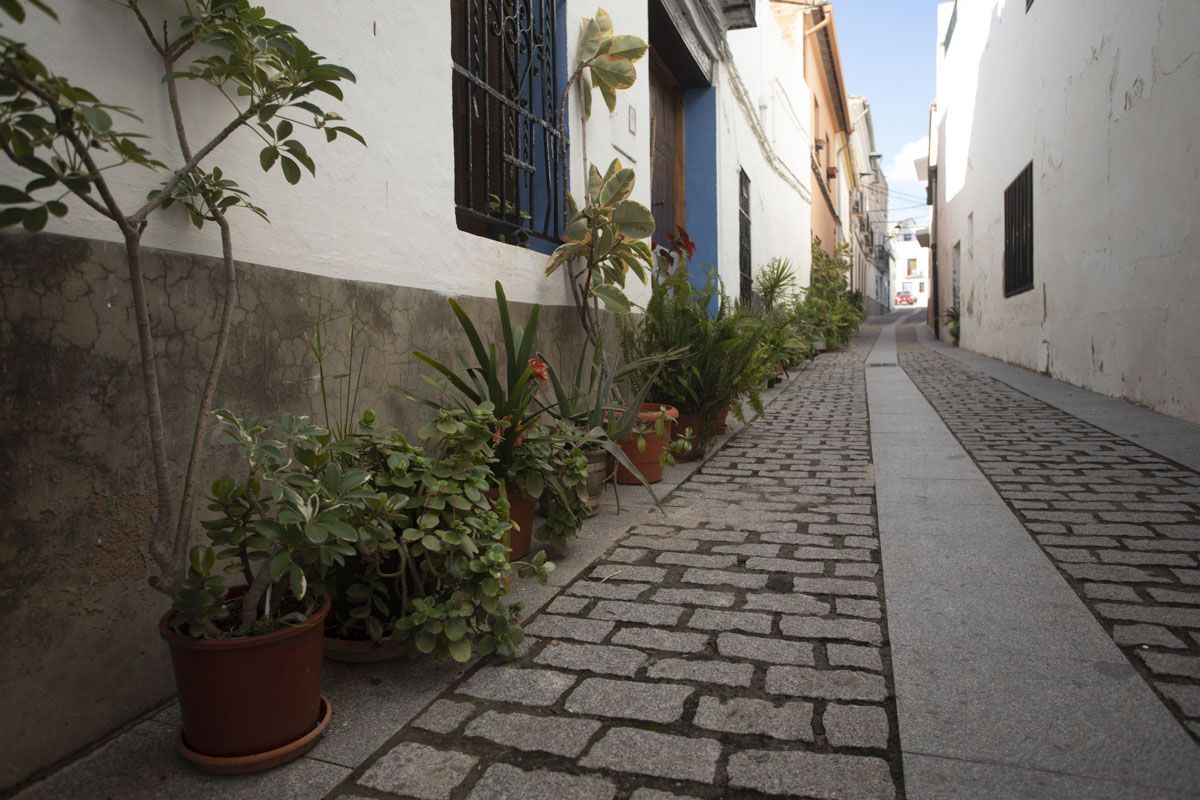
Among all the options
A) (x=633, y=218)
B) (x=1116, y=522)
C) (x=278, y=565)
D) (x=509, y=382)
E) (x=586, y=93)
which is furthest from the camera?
(x=586, y=93)

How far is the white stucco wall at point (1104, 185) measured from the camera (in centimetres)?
482

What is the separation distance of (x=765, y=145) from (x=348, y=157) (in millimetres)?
8979

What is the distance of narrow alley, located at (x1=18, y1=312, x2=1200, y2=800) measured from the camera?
4.82ft

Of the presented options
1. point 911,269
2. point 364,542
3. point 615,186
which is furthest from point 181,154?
point 911,269

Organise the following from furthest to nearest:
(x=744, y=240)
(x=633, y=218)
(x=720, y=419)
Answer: (x=744, y=240), (x=720, y=419), (x=633, y=218)

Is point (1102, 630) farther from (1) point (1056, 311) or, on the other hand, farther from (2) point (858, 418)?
(1) point (1056, 311)

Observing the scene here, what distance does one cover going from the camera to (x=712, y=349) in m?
4.57

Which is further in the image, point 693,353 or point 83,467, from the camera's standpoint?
point 693,353

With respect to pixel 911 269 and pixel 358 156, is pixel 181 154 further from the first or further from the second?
pixel 911 269

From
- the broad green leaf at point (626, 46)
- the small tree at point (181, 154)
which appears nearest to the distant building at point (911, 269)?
the broad green leaf at point (626, 46)

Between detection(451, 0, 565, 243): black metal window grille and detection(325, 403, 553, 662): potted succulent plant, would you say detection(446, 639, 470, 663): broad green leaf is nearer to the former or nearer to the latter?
detection(325, 403, 553, 662): potted succulent plant

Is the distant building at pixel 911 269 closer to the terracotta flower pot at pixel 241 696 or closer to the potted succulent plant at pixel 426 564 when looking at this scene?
the potted succulent plant at pixel 426 564

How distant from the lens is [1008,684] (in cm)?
177

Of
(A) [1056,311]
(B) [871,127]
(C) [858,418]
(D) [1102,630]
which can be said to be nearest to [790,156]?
(A) [1056,311]
